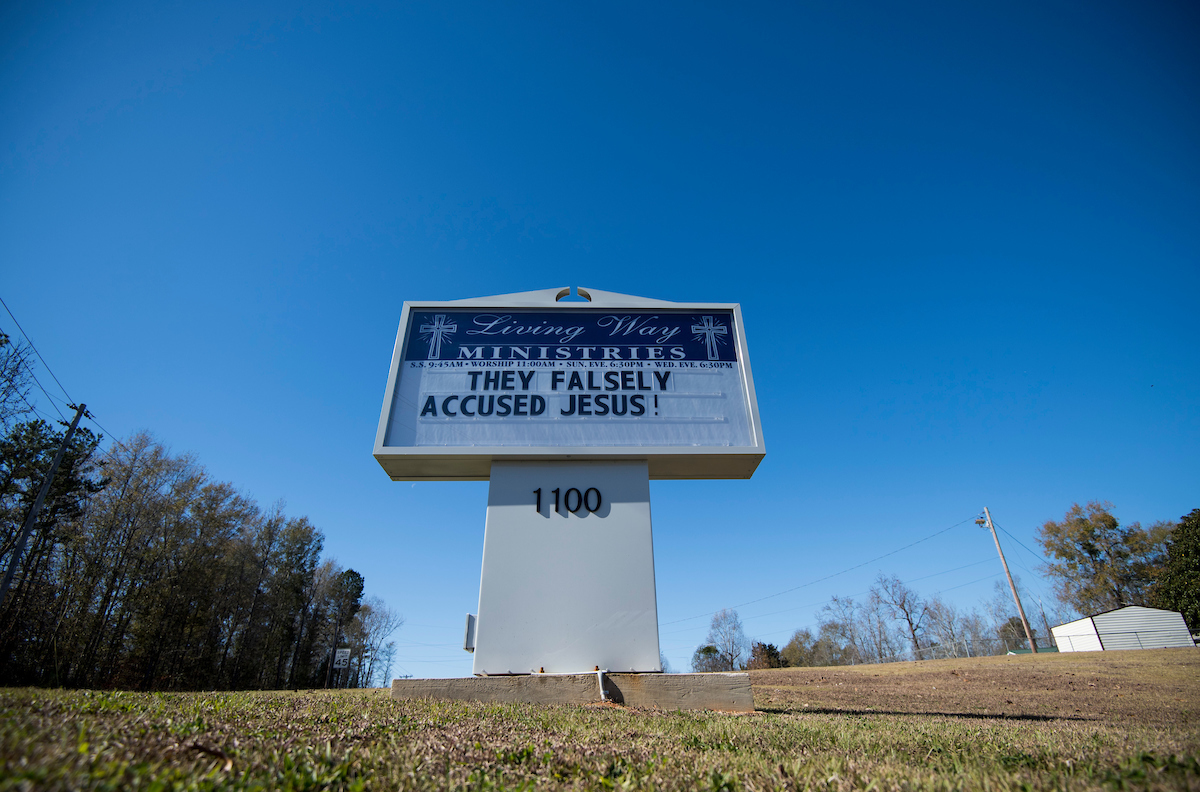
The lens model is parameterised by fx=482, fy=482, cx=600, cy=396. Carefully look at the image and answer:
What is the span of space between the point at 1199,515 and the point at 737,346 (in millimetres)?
45990

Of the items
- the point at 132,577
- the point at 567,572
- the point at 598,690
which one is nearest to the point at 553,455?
the point at 567,572

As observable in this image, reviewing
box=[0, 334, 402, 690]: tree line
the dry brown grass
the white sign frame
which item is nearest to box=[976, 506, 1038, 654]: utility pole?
the dry brown grass

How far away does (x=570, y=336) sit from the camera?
7.03 m

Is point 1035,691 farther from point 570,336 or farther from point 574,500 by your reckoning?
point 570,336

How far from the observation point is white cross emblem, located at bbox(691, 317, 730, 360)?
7074 millimetres

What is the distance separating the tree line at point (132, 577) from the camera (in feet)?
54.5

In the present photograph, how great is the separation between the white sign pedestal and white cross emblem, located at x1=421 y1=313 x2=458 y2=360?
2071 mm

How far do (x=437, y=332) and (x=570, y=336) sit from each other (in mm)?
1950

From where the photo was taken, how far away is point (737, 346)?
7.10 metres

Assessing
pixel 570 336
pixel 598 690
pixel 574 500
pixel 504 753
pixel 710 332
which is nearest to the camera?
pixel 504 753

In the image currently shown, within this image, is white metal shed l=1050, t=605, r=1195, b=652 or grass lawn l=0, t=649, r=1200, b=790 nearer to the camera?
grass lawn l=0, t=649, r=1200, b=790

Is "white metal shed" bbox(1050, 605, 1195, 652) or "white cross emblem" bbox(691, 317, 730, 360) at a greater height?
"white cross emblem" bbox(691, 317, 730, 360)

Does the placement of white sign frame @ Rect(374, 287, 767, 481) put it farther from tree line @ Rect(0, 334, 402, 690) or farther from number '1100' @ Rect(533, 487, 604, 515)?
tree line @ Rect(0, 334, 402, 690)

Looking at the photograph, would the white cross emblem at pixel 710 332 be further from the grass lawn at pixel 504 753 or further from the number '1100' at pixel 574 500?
the grass lawn at pixel 504 753
